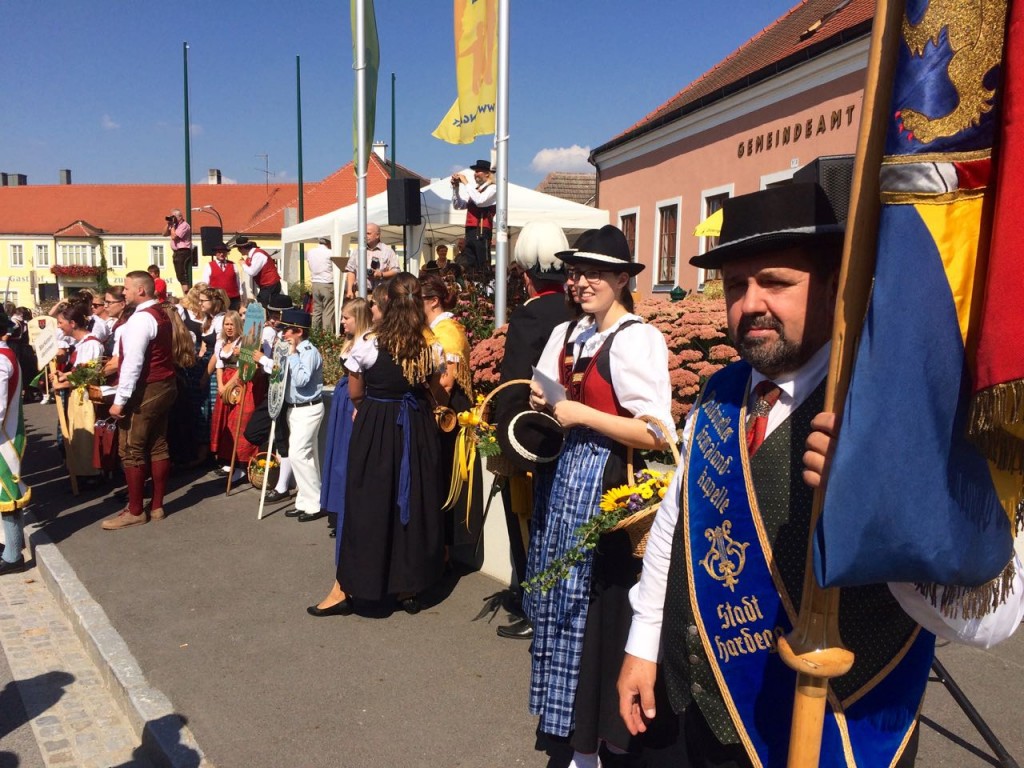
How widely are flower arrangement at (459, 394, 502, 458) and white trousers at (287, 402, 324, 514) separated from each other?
11.6ft

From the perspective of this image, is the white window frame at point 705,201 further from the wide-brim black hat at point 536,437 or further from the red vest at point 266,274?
the wide-brim black hat at point 536,437

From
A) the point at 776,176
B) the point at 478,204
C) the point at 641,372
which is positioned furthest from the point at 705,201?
the point at 641,372

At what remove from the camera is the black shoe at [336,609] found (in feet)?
16.6

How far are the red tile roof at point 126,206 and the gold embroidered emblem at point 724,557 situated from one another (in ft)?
205

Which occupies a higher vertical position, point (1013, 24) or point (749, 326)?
point (1013, 24)

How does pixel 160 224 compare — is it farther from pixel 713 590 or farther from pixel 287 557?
pixel 713 590

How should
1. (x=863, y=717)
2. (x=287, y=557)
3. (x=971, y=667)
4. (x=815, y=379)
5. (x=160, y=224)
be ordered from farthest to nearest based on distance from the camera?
(x=160, y=224), (x=287, y=557), (x=971, y=667), (x=815, y=379), (x=863, y=717)

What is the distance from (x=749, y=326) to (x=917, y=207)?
0.51 metres

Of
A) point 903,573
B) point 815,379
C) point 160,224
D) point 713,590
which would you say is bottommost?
point 713,590

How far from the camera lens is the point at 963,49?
119 cm

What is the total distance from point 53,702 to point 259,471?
4029 mm

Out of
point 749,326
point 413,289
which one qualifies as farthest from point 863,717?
point 413,289

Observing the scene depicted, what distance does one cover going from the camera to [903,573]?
130cm

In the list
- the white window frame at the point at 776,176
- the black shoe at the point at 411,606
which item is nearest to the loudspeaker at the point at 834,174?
the black shoe at the point at 411,606
